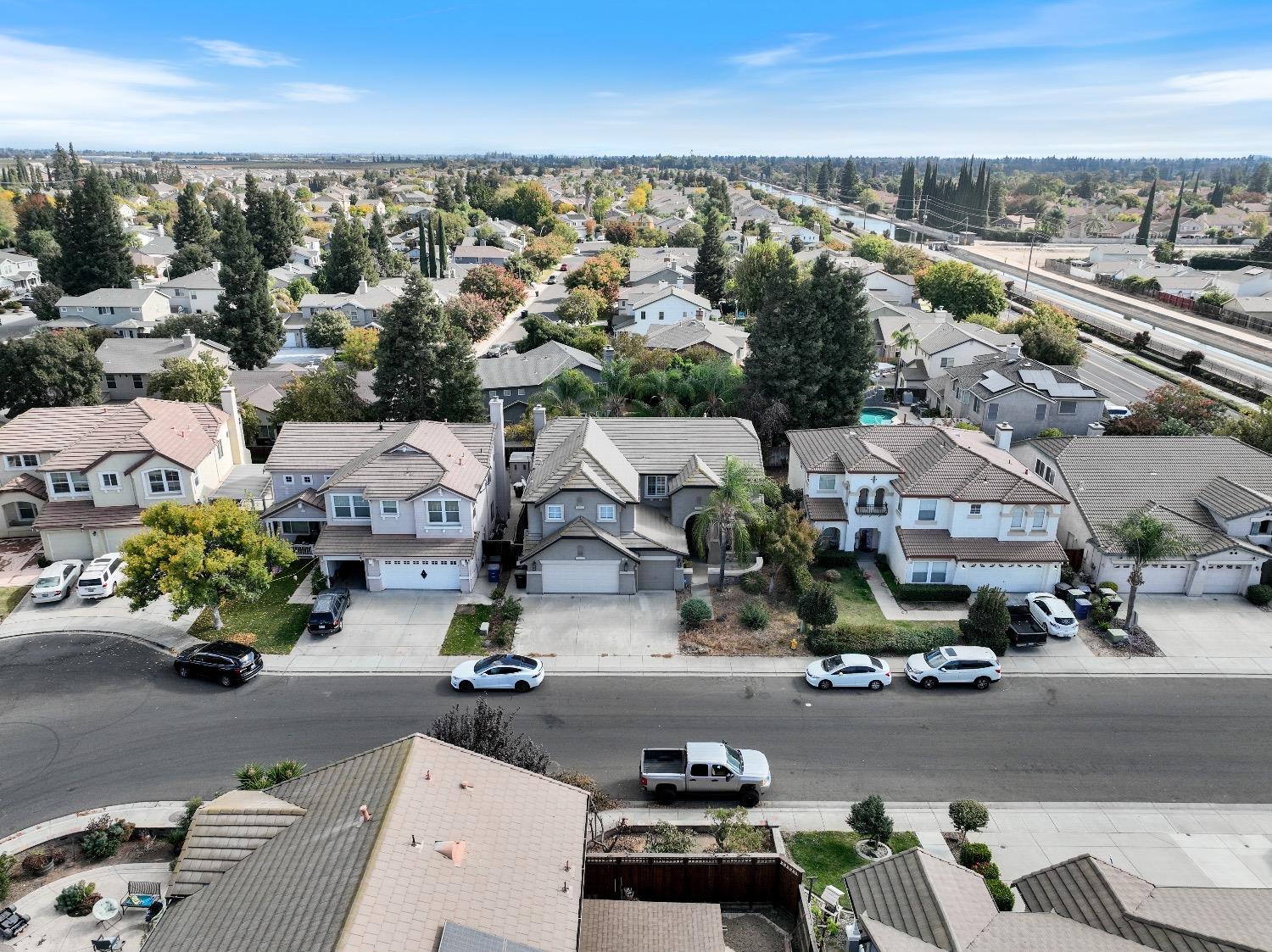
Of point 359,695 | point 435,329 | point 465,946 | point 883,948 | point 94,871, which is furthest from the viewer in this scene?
point 435,329

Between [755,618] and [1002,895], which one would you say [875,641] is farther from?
[1002,895]

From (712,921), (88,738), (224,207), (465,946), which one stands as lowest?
(88,738)

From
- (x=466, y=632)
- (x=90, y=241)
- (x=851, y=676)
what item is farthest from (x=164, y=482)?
(x=90, y=241)

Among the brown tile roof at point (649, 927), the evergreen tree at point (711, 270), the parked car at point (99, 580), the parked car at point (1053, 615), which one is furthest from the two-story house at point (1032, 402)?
the parked car at point (99, 580)

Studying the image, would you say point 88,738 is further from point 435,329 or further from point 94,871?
point 435,329

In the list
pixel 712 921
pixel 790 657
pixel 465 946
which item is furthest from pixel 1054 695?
pixel 465 946

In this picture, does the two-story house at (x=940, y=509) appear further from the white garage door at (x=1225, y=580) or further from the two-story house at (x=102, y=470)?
the two-story house at (x=102, y=470)

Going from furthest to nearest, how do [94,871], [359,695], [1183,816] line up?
[359,695]
[1183,816]
[94,871]

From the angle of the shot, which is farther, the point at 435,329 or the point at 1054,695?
the point at 435,329
